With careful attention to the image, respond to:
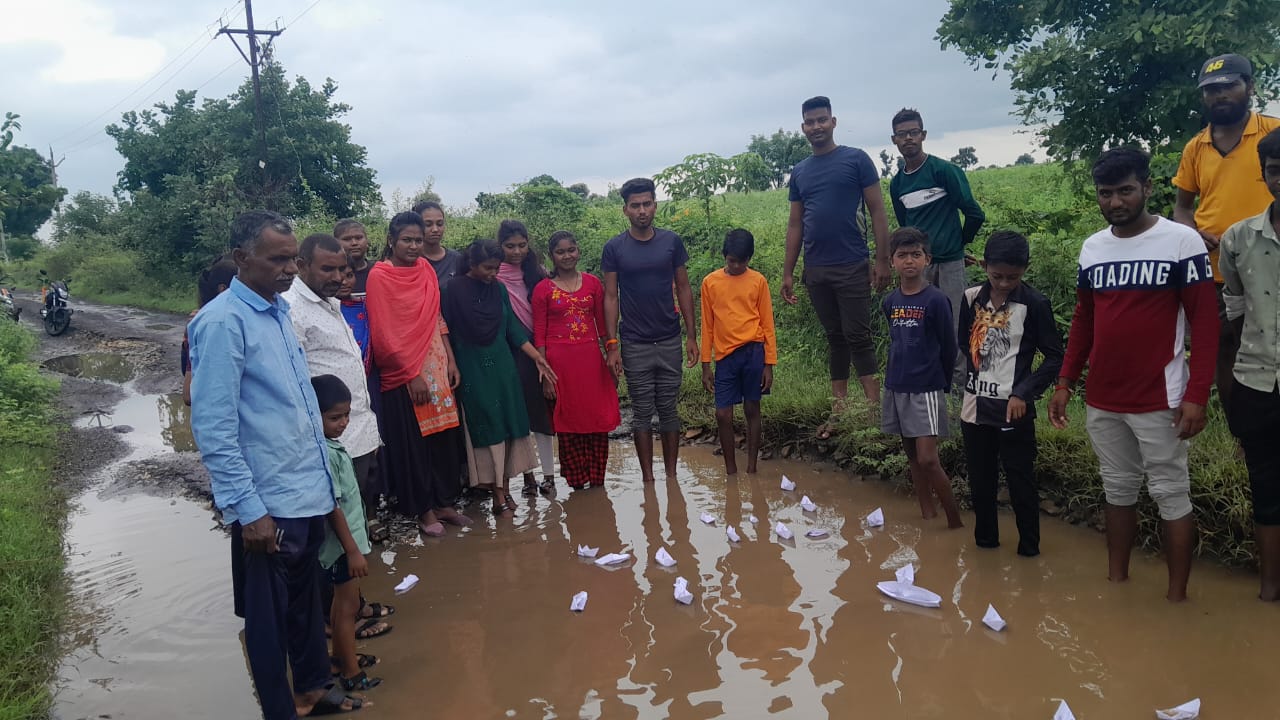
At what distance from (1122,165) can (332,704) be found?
12.3ft

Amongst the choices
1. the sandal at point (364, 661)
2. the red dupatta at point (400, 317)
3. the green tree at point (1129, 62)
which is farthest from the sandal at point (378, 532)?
the green tree at point (1129, 62)

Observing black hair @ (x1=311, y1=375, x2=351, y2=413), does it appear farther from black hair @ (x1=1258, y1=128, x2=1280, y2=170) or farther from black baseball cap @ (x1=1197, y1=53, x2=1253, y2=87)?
black baseball cap @ (x1=1197, y1=53, x2=1253, y2=87)

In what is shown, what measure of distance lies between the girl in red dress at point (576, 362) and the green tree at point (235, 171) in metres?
20.5

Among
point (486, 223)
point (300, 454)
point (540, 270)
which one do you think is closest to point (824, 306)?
point (540, 270)

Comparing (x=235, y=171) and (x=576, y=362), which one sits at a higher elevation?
(x=235, y=171)

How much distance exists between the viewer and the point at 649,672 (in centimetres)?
338

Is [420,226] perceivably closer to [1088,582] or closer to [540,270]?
[540,270]

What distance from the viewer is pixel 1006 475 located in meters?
4.30

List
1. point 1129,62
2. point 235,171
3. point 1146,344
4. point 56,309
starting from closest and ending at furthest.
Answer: point 1146,344 < point 1129,62 < point 56,309 < point 235,171

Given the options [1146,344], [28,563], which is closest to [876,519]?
[1146,344]

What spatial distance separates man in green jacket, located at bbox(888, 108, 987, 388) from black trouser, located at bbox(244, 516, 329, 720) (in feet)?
13.5

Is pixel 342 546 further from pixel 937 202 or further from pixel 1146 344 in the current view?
pixel 937 202

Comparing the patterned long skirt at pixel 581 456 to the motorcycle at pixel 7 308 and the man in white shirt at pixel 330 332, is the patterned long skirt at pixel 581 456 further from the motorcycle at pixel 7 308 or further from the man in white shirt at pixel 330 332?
the motorcycle at pixel 7 308

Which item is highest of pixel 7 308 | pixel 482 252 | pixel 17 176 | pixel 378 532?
pixel 17 176
